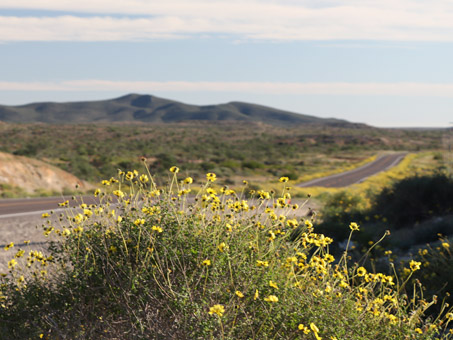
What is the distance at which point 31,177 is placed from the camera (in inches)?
1103

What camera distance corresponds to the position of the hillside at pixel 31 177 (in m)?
26.5

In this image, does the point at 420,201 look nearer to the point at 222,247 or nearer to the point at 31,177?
the point at 222,247

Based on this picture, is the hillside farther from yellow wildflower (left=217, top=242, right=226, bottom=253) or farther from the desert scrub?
yellow wildflower (left=217, top=242, right=226, bottom=253)

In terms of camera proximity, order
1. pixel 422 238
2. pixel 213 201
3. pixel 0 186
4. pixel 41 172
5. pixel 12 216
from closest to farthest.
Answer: pixel 213 201, pixel 422 238, pixel 12 216, pixel 0 186, pixel 41 172

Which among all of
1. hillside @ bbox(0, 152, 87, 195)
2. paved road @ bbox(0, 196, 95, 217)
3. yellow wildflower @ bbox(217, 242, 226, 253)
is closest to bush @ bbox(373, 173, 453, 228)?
paved road @ bbox(0, 196, 95, 217)

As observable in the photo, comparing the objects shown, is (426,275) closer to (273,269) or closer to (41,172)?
(273,269)

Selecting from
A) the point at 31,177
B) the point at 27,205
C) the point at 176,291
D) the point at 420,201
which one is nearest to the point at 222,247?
the point at 176,291

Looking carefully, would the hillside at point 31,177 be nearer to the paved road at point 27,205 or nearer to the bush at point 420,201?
the paved road at point 27,205

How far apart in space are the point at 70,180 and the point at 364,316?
28000mm

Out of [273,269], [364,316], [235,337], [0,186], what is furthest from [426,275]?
[0,186]

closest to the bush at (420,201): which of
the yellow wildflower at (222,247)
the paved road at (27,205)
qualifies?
the paved road at (27,205)

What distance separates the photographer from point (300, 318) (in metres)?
3.58

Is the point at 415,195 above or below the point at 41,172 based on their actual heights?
above

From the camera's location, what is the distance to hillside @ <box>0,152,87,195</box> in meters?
26.5
